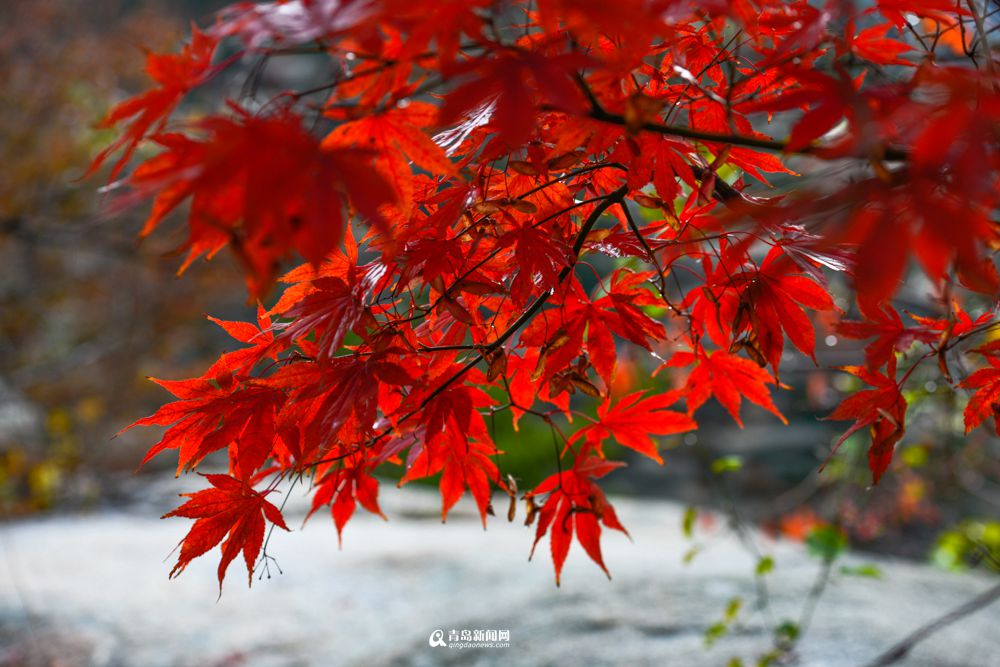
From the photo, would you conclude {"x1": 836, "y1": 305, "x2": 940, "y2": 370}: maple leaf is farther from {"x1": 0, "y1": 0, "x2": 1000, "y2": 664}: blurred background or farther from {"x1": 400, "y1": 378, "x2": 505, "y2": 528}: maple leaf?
{"x1": 0, "y1": 0, "x2": 1000, "y2": 664}: blurred background

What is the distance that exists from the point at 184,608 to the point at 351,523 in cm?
113

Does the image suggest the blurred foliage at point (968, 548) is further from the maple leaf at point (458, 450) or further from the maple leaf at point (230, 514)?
the maple leaf at point (230, 514)

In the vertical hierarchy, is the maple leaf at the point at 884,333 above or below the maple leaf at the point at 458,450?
above

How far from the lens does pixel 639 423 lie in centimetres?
87

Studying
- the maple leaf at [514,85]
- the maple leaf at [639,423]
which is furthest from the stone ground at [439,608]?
the maple leaf at [514,85]

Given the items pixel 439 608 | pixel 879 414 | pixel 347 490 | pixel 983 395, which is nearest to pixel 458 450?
pixel 347 490

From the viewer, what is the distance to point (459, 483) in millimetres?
822

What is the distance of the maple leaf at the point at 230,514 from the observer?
2.28ft

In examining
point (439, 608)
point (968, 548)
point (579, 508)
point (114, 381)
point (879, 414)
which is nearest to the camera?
point (879, 414)

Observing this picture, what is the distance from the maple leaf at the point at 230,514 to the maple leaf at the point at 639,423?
36cm

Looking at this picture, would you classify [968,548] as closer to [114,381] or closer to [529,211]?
[529,211]

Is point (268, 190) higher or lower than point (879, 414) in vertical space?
higher

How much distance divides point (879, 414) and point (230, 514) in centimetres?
62

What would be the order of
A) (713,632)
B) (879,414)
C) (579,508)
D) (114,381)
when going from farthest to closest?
1. (114,381)
2. (713,632)
3. (579,508)
4. (879,414)
